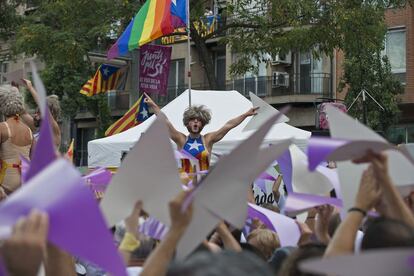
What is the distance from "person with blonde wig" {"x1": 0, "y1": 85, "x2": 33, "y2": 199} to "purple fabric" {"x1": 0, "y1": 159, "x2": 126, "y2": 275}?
4.23 m

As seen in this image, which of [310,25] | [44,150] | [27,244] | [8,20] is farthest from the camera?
[8,20]

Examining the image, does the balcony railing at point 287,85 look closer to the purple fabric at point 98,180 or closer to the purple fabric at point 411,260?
the purple fabric at point 98,180

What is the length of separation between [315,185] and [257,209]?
600 millimetres

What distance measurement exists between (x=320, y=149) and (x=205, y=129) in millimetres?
8529

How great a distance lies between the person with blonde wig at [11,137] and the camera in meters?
6.09

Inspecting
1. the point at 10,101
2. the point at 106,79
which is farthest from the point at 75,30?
the point at 10,101

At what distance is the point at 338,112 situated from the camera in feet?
8.27

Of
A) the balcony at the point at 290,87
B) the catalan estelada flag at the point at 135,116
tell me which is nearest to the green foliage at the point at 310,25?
the catalan estelada flag at the point at 135,116

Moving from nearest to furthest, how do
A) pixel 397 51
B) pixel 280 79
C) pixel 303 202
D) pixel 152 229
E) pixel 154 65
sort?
pixel 303 202 → pixel 152 229 → pixel 154 65 → pixel 397 51 → pixel 280 79

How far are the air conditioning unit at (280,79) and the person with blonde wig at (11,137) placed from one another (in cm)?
2095

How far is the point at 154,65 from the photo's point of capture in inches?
512

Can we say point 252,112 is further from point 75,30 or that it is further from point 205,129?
point 75,30

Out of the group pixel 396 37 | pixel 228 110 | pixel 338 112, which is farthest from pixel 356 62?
pixel 338 112

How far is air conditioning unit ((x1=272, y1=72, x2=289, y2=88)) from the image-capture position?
26.8m
